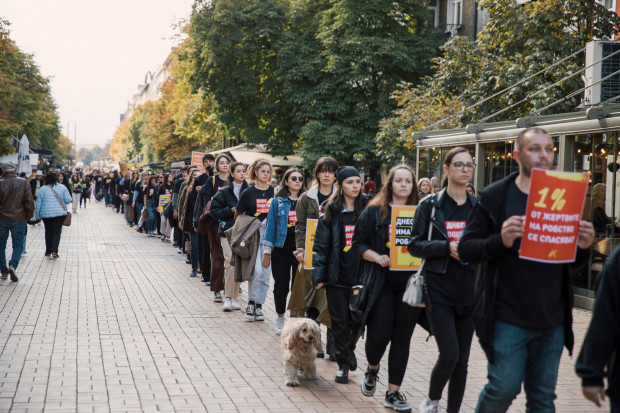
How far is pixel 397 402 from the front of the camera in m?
5.55

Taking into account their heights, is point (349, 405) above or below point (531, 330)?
below

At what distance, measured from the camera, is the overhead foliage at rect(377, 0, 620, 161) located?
15773mm

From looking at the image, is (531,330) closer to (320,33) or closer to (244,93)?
(320,33)

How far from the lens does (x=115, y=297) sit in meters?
11.3

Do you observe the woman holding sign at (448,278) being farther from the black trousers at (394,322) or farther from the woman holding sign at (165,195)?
the woman holding sign at (165,195)

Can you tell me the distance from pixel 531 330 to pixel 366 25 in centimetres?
2801

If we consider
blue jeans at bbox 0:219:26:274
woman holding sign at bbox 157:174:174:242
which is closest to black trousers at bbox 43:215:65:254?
blue jeans at bbox 0:219:26:274

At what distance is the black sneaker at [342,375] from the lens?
645cm

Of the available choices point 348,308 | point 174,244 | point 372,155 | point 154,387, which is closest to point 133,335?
point 154,387

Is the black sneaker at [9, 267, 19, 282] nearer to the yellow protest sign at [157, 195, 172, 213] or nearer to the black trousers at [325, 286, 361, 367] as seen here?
the black trousers at [325, 286, 361, 367]

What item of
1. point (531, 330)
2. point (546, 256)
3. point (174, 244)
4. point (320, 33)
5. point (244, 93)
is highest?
point (320, 33)

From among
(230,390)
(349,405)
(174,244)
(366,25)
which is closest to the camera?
(349,405)

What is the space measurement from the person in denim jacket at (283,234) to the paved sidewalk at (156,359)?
62 centimetres

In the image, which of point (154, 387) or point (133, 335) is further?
point (133, 335)
